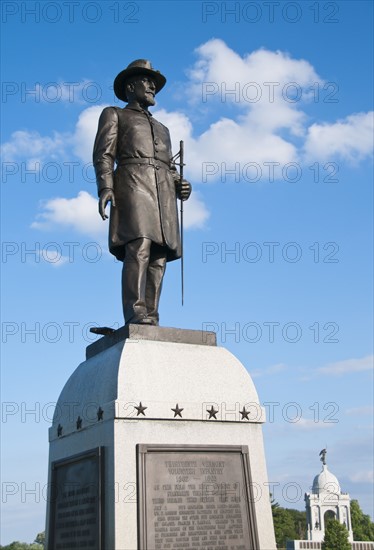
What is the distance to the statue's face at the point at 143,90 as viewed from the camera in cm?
929

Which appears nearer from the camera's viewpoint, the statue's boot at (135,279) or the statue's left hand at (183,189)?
the statue's boot at (135,279)

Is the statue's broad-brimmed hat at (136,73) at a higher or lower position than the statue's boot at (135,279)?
higher

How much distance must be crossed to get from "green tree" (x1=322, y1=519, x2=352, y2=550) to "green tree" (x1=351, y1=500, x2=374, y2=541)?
24935 mm

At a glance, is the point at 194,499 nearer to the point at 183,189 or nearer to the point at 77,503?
the point at 77,503

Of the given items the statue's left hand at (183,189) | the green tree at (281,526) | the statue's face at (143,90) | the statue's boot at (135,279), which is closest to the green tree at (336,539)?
the green tree at (281,526)

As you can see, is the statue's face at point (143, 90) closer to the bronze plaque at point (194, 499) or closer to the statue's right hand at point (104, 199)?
the statue's right hand at point (104, 199)

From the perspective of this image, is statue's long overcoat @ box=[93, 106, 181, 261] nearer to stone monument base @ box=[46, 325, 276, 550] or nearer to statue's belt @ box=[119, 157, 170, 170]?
statue's belt @ box=[119, 157, 170, 170]

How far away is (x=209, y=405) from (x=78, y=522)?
6.24 ft

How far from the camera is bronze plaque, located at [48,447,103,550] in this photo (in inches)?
278

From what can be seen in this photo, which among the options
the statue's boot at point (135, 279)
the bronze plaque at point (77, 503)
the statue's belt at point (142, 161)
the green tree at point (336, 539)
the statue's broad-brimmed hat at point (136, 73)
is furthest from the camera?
the green tree at point (336, 539)

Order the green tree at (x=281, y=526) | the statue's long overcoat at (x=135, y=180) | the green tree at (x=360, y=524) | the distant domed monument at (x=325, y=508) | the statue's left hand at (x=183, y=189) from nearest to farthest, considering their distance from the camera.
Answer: the statue's long overcoat at (x=135, y=180), the statue's left hand at (x=183, y=189), the green tree at (x=281, y=526), the distant domed monument at (x=325, y=508), the green tree at (x=360, y=524)

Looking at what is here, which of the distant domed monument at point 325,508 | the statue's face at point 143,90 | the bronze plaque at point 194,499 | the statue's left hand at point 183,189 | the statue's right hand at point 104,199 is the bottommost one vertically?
the bronze plaque at point 194,499

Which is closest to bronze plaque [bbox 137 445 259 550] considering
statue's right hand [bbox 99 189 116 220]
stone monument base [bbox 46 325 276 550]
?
stone monument base [bbox 46 325 276 550]

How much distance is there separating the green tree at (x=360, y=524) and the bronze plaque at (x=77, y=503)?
86.5 metres
